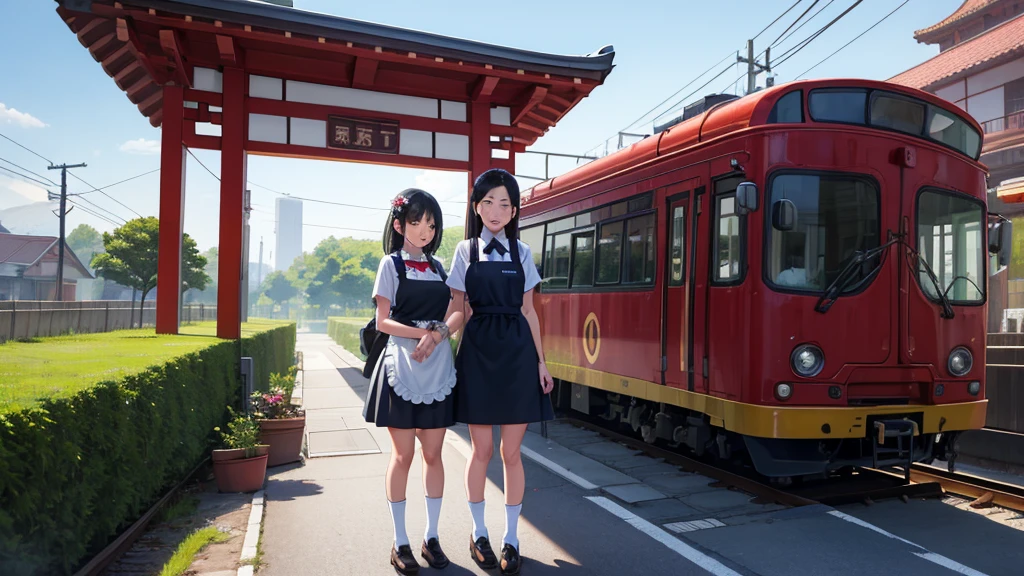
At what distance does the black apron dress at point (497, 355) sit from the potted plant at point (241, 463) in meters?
3.29

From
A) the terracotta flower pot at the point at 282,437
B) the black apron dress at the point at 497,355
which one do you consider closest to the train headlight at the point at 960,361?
the black apron dress at the point at 497,355

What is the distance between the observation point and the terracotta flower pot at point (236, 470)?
670 cm

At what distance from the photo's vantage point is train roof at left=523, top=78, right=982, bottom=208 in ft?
20.4

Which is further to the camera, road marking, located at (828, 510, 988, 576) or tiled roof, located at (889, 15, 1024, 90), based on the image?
tiled roof, located at (889, 15, 1024, 90)

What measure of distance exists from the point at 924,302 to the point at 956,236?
82cm

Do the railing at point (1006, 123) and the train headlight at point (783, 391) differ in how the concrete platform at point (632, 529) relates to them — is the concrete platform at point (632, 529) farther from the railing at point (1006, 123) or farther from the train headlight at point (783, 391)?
the railing at point (1006, 123)

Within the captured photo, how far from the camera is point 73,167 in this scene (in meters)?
45.5

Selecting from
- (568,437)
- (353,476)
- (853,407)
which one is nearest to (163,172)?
(353,476)

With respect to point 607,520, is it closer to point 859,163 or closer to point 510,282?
point 510,282

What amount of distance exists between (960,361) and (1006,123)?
15271 millimetres

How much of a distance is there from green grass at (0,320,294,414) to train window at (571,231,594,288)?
4.48m

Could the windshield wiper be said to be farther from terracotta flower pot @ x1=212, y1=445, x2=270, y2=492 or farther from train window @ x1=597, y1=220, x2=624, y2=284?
terracotta flower pot @ x1=212, y1=445, x2=270, y2=492

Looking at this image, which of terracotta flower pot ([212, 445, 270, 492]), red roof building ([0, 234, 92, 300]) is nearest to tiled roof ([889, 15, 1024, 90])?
terracotta flower pot ([212, 445, 270, 492])

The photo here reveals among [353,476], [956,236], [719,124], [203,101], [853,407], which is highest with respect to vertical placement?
[203,101]
